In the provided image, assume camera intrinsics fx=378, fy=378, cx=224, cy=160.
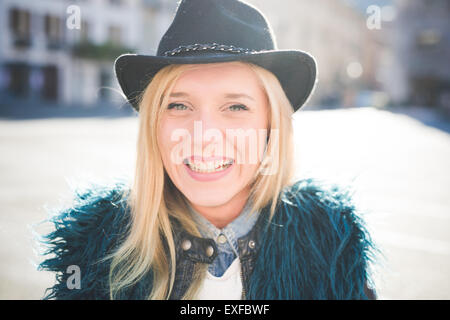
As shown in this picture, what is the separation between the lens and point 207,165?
1.50 meters

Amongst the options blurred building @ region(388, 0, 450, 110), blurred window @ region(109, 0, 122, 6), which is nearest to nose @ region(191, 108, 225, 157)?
blurred window @ region(109, 0, 122, 6)

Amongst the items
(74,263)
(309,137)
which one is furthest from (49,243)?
(309,137)

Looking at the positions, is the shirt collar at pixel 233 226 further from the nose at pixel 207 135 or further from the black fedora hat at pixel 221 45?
the black fedora hat at pixel 221 45

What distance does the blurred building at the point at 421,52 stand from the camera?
35.8 meters

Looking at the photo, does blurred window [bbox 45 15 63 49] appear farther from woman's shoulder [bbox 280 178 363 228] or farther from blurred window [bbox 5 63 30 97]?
woman's shoulder [bbox 280 178 363 228]

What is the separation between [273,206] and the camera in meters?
1.67

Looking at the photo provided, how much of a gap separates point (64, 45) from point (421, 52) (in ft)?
107

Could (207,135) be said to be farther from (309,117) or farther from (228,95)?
(309,117)

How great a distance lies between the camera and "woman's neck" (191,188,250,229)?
169cm

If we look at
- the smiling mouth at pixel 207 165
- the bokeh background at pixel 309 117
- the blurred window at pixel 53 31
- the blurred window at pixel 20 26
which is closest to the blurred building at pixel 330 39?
the bokeh background at pixel 309 117

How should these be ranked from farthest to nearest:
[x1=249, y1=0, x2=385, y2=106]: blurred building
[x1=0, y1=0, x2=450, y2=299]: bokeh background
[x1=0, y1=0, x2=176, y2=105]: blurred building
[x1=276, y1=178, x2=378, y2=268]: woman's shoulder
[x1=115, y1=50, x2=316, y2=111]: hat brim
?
[x1=249, y1=0, x2=385, y2=106]: blurred building → [x1=0, y1=0, x2=176, y2=105]: blurred building → [x1=0, y1=0, x2=450, y2=299]: bokeh background → [x1=276, y1=178, x2=378, y2=268]: woman's shoulder → [x1=115, y1=50, x2=316, y2=111]: hat brim

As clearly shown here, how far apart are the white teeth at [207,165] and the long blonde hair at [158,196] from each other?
21cm

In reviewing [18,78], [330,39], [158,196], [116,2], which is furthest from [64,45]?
[330,39]

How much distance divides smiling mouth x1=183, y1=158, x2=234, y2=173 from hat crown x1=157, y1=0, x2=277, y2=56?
1.54 ft
